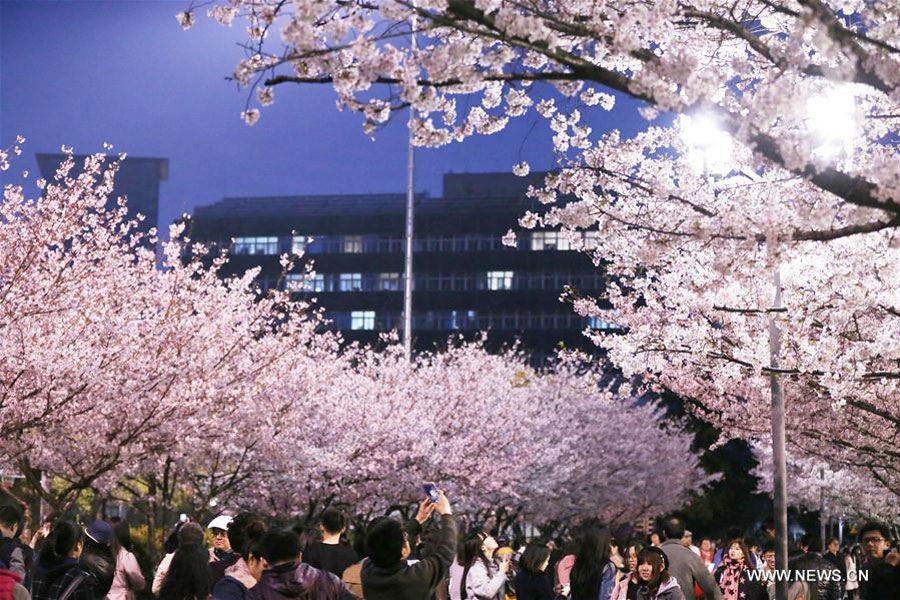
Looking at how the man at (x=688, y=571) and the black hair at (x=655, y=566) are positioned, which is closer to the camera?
the black hair at (x=655, y=566)

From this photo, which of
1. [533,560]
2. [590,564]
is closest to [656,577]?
[590,564]

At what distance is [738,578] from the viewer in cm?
1189

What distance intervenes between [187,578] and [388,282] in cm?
7634

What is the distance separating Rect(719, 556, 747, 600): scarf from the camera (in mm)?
11836

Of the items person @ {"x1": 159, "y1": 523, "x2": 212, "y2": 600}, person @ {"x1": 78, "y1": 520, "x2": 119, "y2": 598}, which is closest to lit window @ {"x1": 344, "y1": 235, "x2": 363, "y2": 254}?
person @ {"x1": 78, "y1": 520, "x2": 119, "y2": 598}

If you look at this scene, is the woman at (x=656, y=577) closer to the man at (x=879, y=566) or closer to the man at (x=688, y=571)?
the man at (x=688, y=571)

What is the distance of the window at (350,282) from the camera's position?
84.4 meters

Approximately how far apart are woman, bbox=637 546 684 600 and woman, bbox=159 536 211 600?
320 cm

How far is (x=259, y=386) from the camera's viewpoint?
77.6 feet

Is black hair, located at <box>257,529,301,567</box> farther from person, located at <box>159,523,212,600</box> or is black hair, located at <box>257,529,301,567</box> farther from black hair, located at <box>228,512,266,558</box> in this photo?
person, located at <box>159,523,212,600</box>

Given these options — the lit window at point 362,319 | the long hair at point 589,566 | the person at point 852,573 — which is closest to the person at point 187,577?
the long hair at point 589,566

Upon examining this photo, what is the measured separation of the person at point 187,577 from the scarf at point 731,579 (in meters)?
5.85

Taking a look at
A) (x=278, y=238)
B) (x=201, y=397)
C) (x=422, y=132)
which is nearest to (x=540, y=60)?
(x=422, y=132)

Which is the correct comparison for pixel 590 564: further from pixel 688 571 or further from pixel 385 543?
pixel 385 543
